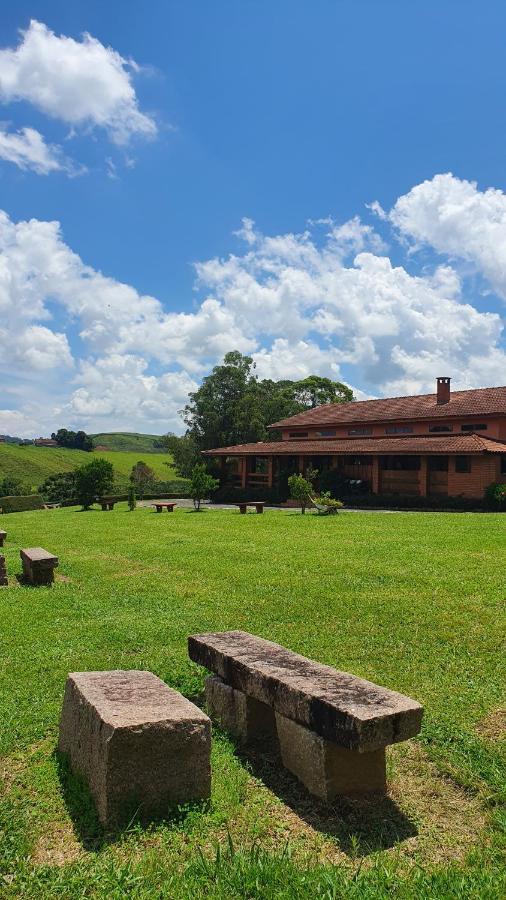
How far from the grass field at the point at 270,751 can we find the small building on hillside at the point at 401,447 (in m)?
16.4

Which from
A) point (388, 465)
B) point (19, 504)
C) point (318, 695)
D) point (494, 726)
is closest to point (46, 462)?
point (19, 504)

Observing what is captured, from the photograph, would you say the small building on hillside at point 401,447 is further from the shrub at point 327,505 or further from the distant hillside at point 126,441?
the distant hillside at point 126,441

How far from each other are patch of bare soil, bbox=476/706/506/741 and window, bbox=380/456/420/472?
26.8 meters

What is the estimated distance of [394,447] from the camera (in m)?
29.5

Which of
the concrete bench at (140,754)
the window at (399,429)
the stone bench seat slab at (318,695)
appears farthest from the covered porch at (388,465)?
the concrete bench at (140,754)

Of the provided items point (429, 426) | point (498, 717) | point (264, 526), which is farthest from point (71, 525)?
point (429, 426)

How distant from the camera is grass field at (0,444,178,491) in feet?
208

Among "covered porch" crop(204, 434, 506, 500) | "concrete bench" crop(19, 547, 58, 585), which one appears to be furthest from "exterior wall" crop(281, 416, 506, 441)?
"concrete bench" crop(19, 547, 58, 585)

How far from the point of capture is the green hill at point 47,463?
63.3 meters

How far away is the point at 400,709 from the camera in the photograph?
10.3ft

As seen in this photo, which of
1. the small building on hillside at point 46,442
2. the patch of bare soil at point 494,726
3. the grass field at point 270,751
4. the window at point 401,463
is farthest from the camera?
the small building on hillside at point 46,442

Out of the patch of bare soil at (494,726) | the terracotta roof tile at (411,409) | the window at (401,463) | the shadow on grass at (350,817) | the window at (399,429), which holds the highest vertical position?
the terracotta roof tile at (411,409)

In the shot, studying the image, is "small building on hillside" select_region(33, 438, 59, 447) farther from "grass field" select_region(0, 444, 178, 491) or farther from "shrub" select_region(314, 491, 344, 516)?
"shrub" select_region(314, 491, 344, 516)

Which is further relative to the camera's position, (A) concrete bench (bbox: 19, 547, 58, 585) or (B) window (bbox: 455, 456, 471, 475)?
(B) window (bbox: 455, 456, 471, 475)
